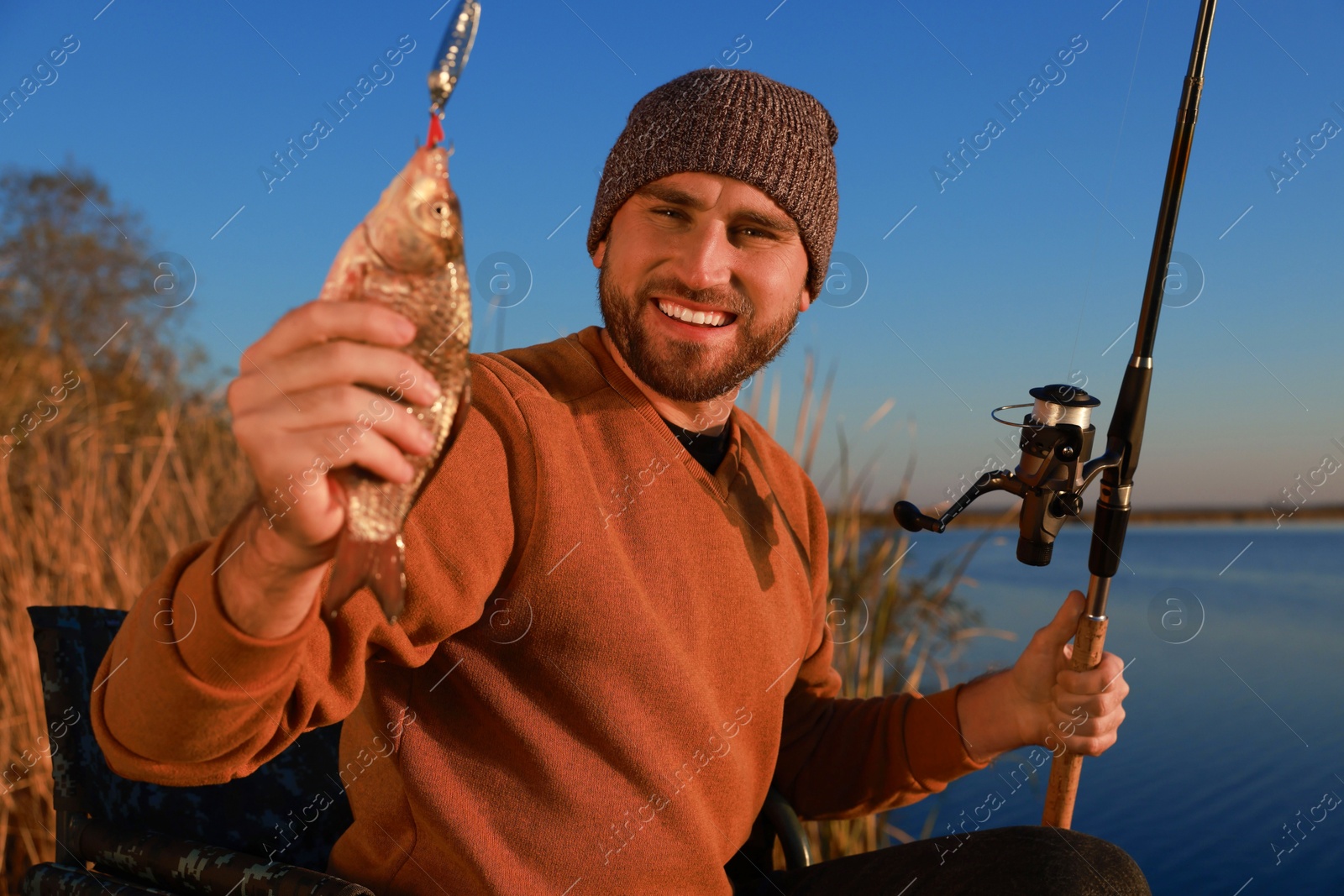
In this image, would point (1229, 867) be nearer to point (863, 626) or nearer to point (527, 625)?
point (863, 626)

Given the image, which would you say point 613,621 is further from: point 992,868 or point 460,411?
point 992,868

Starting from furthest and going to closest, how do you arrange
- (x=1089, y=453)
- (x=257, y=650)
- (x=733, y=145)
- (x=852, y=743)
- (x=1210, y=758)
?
(x=1210, y=758) → (x=852, y=743) → (x=733, y=145) → (x=1089, y=453) → (x=257, y=650)

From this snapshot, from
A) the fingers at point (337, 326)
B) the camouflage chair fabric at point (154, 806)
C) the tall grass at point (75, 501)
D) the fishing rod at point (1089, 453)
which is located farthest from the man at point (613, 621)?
the tall grass at point (75, 501)

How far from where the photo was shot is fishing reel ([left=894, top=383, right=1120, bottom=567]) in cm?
182

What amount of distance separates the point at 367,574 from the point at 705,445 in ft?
4.70

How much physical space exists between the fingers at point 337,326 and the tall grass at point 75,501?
3.47 m

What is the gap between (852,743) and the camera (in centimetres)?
257

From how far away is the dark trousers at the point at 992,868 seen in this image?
5.96 ft

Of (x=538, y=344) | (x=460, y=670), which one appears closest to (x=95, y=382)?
(x=538, y=344)

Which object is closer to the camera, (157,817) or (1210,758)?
(157,817)

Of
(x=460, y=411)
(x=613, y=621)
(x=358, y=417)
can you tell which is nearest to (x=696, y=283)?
(x=613, y=621)

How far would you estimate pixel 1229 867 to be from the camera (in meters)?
4.96

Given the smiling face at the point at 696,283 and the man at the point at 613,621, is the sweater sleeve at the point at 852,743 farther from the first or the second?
the smiling face at the point at 696,283

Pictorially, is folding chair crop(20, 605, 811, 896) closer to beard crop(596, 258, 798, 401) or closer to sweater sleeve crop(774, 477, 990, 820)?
beard crop(596, 258, 798, 401)
